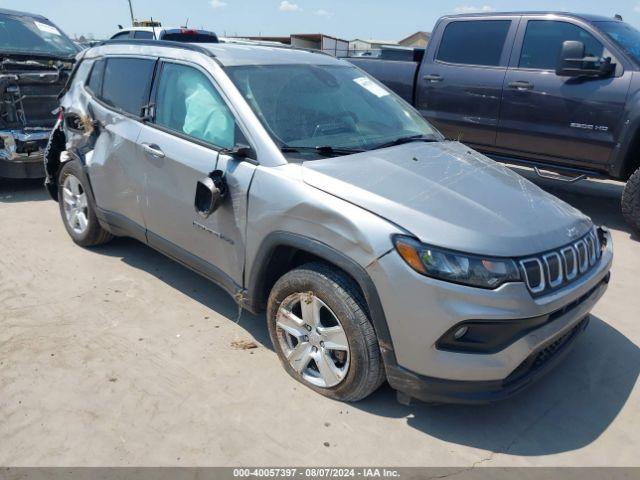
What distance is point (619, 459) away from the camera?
254cm

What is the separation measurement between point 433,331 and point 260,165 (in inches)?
51.4

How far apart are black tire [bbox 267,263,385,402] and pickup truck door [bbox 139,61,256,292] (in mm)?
508

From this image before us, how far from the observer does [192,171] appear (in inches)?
129

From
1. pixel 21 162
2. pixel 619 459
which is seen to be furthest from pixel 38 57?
pixel 619 459

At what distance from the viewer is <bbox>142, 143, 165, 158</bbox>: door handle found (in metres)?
3.50

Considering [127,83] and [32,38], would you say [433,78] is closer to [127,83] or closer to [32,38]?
[127,83]

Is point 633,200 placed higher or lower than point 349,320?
lower

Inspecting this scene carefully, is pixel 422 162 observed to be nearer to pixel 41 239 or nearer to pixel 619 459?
pixel 619 459

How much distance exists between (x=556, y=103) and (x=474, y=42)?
4.39 ft

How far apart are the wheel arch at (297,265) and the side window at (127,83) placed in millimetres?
1680

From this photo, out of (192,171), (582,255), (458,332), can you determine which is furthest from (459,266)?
(192,171)

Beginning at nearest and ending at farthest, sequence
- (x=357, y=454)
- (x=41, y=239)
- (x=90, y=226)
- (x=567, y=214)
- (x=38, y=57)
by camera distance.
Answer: (x=357, y=454)
(x=567, y=214)
(x=90, y=226)
(x=41, y=239)
(x=38, y=57)

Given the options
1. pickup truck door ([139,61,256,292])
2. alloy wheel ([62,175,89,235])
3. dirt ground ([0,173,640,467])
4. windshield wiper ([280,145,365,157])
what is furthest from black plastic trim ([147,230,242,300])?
alloy wheel ([62,175,89,235])

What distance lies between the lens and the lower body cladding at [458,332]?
7.61 feet
